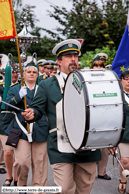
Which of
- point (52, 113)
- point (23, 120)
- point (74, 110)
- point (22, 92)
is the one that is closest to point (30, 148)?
point (23, 120)

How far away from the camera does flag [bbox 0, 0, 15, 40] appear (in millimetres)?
4457

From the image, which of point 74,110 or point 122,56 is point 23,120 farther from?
point 122,56

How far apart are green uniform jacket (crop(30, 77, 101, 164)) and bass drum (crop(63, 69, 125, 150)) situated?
0.35 m

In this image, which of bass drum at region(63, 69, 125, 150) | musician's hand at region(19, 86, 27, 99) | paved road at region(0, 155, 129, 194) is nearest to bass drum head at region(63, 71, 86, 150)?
bass drum at region(63, 69, 125, 150)

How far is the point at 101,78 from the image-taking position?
11.7ft

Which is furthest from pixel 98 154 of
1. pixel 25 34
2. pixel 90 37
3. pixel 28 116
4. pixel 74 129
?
pixel 90 37

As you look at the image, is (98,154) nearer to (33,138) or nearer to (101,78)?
(101,78)

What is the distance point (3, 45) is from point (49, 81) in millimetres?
31705

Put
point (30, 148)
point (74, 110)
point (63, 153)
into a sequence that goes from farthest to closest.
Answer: point (30, 148) < point (63, 153) < point (74, 110)

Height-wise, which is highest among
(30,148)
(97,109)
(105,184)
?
(97,109)

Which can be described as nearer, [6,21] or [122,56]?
[6,21]

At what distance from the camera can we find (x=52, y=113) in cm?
411

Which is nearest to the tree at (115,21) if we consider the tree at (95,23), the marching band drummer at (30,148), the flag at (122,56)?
the tree at (95,23)

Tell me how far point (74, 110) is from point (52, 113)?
0.40 m
